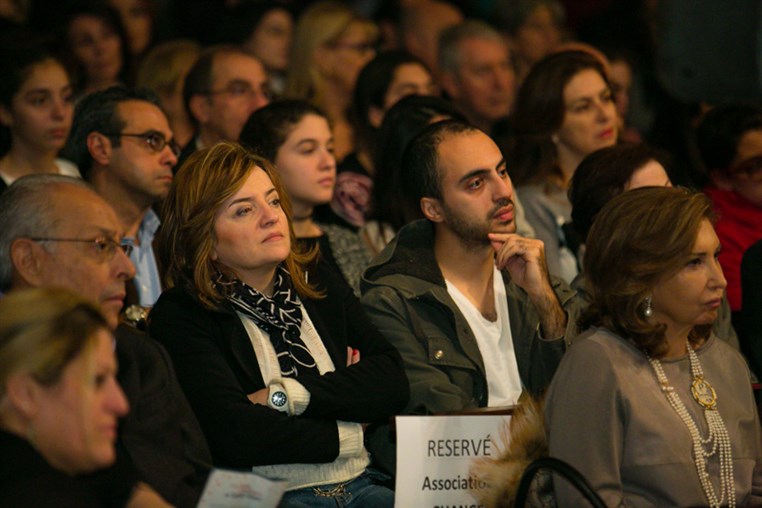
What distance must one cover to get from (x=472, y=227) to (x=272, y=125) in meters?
1.28

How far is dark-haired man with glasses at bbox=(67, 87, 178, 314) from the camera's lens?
5312mm

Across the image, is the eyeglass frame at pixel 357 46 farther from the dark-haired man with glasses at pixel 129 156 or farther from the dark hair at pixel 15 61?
the dark-haired man with glasses at pixel 129 156

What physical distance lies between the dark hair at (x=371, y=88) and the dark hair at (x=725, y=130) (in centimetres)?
172

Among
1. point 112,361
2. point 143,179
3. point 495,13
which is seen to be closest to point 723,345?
point 112,361

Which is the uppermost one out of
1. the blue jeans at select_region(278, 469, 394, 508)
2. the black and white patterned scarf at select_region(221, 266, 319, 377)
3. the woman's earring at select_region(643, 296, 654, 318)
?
the woman's earring at select_region(643, 296, 654, 318)

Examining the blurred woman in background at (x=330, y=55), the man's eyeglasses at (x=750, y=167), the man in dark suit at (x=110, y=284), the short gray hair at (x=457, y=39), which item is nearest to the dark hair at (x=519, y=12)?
the short gray hair at (x=457, y=39)

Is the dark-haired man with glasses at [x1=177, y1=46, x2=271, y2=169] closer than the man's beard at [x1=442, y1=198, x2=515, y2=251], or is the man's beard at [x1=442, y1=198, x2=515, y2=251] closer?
the man's beard at [x1=442, y1=198, x2=515, y2=251]

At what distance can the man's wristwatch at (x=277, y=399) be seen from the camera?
395cm

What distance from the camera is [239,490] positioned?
10.2 ft

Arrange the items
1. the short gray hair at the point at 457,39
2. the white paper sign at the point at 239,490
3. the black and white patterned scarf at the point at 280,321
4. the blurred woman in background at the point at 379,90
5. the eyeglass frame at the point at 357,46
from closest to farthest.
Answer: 1. the white paper sign at the point at 239,490
2. the black and white patterned scarf at the point at 280,321
3. the blurred woman in background at the point at 379,90
4. the eyeglass frame at the point at 357,46
5. the short gray hair at the point at 457,39

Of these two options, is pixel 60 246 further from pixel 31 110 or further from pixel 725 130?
pixel 725 130

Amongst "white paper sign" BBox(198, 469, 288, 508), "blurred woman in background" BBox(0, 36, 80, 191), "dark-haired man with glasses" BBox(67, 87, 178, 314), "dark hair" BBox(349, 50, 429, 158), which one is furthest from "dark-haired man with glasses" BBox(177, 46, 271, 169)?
"white paper sign" BBox(198, 469, 288, 508)

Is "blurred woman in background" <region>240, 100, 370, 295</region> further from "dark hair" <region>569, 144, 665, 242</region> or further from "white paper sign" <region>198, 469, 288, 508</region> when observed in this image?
"white paper sign" <region>198, 469, 288, 508</region>

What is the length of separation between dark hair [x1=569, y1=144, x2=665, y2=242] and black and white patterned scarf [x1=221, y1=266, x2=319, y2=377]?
1364 mm
